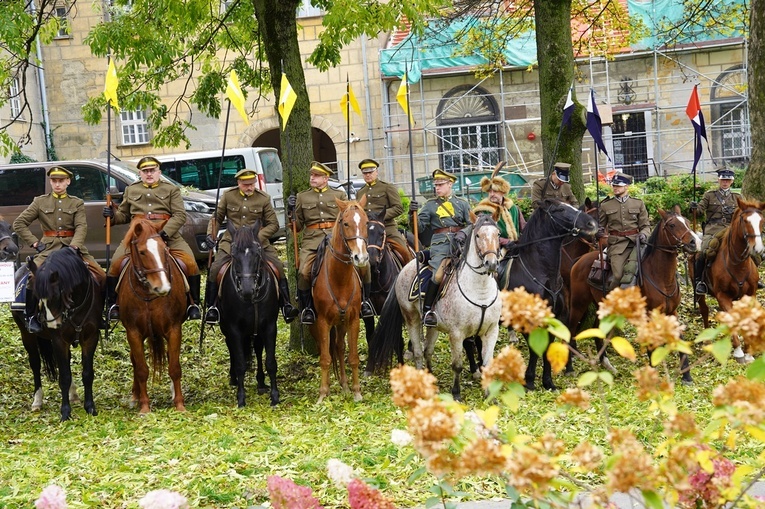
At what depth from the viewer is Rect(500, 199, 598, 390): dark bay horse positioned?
11.0m

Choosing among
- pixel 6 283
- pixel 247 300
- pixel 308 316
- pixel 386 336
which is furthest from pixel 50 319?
pixel 386 336

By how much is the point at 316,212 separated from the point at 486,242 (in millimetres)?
2619

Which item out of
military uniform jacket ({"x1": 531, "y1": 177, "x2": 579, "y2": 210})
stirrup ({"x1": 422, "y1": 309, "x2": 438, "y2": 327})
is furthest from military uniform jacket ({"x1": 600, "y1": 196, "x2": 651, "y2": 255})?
stirrup ({"x1": 422, "y1": 309, "x2": 438, "y2": 327})

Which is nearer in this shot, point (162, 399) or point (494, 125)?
point (162, 399)

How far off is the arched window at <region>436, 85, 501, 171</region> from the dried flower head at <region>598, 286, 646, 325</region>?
93.3ft

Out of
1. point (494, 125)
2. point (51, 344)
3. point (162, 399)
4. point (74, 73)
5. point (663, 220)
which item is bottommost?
point (162, 399)

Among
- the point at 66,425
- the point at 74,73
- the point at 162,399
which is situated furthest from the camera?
the point at 74,73

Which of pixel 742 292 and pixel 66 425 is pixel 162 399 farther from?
pixel 742 292

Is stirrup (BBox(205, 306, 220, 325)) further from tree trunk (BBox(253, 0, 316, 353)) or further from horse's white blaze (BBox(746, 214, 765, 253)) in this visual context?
horse's white blaze (BBox(746, 214, 765, 253))

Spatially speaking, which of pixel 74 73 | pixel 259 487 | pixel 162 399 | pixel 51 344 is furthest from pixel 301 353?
pixel 74 73

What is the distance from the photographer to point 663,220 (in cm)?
1162

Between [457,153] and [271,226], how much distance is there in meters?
20.9

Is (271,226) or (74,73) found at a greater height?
(74,73)

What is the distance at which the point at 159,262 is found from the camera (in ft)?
33.6
